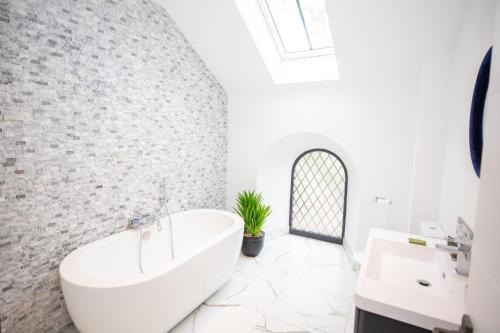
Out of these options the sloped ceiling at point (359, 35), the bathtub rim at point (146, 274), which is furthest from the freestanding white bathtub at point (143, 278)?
the sloped ceiling at point (359, 35)

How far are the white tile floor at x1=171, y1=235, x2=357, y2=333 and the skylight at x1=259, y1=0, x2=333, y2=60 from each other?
2.73m

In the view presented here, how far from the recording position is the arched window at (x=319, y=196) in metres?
4.11

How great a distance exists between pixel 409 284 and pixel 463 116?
56.4 inches

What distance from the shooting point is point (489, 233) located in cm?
59

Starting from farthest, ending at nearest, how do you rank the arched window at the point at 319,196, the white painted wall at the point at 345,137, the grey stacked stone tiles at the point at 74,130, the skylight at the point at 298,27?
the arched window at the point at 319,196, the white painted wall at the point at 345,137, the skylight at the point at 298,27, the grey stacked stone tiles at the point at 74,130

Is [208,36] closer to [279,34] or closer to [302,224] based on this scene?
[279,34]

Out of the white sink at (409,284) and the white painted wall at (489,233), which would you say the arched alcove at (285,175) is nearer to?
the white sink at (409,284)

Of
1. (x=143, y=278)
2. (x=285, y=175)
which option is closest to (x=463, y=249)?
(x=143, y=278)

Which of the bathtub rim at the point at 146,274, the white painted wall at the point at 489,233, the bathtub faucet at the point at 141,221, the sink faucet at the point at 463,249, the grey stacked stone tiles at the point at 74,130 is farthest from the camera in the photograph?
the bathtub faucet at the point at 141,221

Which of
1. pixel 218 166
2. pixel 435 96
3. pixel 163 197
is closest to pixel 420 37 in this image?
pixel 435 96

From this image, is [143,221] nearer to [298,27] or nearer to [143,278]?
[143,278]

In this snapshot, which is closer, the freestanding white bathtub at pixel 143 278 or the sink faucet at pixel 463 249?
the sink faucet at pixel 463 249

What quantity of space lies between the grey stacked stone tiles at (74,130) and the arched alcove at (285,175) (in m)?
1.42

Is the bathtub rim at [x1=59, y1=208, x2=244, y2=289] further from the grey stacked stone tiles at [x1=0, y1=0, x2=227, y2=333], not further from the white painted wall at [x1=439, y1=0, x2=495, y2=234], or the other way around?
the white painted wall at [x1=439, y1=0, x2=495, y2=234]
